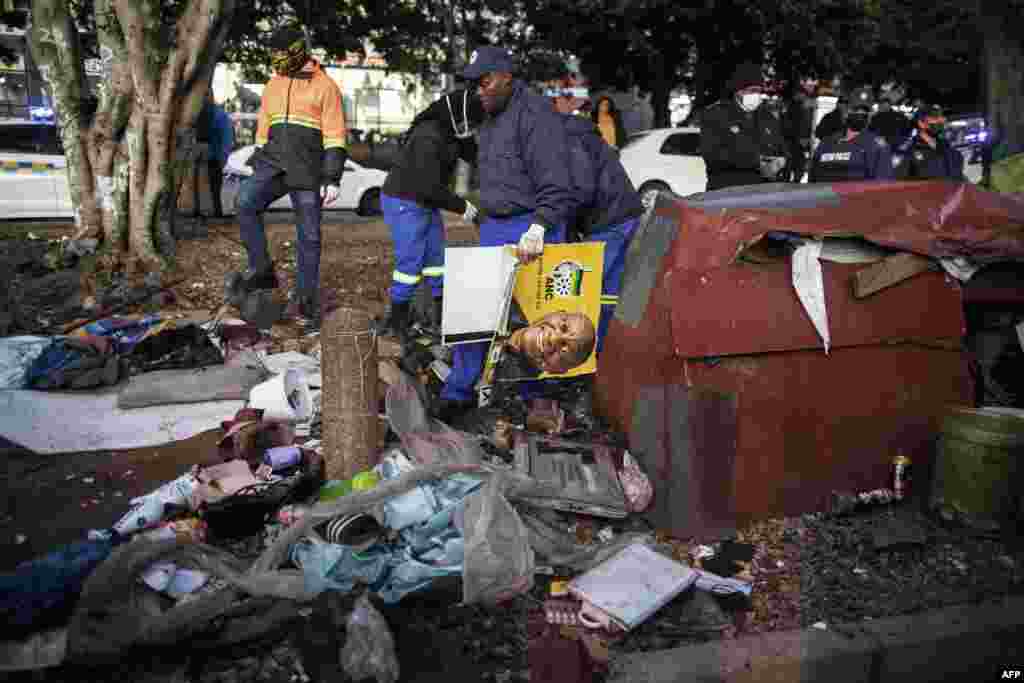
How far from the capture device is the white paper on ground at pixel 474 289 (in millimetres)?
4348

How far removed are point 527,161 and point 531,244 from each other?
482 mm

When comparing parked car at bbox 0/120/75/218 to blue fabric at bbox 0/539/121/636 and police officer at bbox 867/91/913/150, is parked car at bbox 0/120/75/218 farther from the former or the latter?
blue fabric at bbox 0/539/121/636

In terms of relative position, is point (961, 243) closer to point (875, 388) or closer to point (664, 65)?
point (875, 388)

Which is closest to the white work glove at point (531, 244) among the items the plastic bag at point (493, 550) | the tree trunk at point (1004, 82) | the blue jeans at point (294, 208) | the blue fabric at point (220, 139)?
the plastic bag at point (493, 550)

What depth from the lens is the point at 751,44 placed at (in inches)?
765

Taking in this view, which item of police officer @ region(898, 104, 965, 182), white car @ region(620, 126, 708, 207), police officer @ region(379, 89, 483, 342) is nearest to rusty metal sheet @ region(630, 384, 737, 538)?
police officer @ region(379, 89, 483, 342)

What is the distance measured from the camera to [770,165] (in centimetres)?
641

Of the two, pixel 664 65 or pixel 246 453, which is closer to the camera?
pixel 246 453

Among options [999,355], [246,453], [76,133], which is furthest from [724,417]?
[76,133]

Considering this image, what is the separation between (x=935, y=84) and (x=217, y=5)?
84.1ft

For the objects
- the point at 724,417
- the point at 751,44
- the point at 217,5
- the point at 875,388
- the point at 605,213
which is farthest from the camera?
the point at 751,44

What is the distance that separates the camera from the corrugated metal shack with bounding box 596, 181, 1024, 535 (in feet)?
11.7

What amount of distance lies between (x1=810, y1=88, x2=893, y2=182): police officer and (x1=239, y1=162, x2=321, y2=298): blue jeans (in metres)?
3.93

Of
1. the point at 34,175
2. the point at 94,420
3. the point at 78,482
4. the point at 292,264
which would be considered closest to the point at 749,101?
the point at 292,264
